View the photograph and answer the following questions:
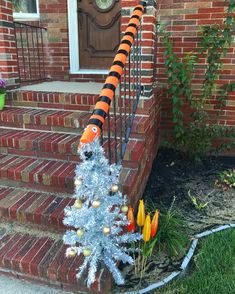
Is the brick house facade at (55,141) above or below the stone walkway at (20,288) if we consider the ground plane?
above

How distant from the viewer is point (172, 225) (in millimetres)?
2322

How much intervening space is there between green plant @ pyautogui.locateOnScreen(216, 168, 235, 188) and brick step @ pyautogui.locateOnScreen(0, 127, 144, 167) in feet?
3.97

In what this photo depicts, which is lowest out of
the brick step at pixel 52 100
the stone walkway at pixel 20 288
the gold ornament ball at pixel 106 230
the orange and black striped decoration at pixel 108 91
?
the stone walkway at pixel 20 288

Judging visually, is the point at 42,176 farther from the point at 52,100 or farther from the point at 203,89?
the point at 203,89

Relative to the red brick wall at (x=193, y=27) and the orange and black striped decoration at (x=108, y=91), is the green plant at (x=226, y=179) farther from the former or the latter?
the orange and black striped decoration at (x=108, y=91)

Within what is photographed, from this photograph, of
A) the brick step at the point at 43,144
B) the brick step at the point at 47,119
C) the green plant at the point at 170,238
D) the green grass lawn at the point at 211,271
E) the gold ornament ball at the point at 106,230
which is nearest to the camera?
the gold ornament ball at the point at 106,230

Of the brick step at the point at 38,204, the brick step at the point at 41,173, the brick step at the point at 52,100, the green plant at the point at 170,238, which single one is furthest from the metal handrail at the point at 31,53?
the green plant at the point at 170,238

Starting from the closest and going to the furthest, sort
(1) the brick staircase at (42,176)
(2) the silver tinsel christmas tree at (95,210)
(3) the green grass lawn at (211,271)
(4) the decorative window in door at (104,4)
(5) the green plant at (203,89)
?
1. (2) the silver tinsel christmas tree at (95,210)
2. (3) the green grass lawn at (211,271)
3. (1) the brick staircase at (42,176)
4. (5) the green plant at (203,89)
5. (4) the decorative window in door at (104,4)

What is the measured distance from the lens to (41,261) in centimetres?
196

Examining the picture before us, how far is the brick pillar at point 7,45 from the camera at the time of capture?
3.28 meters

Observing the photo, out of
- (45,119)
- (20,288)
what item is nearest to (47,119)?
(45,119)

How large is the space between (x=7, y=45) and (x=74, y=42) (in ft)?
4.92

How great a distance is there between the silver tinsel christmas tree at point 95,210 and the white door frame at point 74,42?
11.1ft

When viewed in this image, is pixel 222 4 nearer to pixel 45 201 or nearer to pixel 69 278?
pixel 45 201
